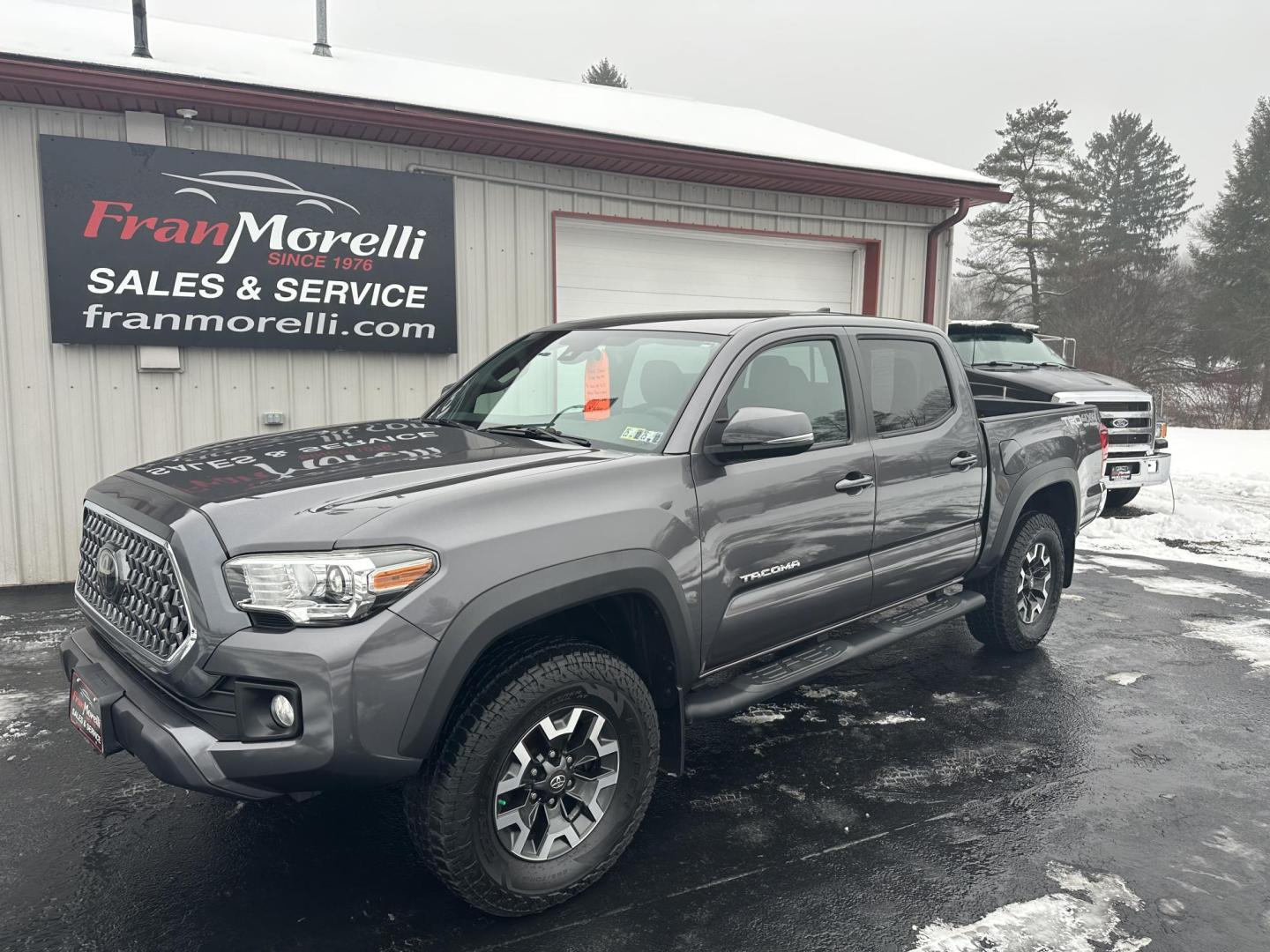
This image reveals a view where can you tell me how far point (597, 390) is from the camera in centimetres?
356

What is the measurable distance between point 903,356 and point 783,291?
5.67 meters

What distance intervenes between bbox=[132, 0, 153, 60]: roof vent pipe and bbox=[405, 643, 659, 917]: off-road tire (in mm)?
6886

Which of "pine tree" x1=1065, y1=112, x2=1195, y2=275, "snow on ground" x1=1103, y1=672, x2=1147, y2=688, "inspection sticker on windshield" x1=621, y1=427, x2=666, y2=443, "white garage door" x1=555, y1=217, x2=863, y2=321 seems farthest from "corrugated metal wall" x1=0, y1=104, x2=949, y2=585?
"pine tree" x1=1065, y1=112, x2=1195, y2=275

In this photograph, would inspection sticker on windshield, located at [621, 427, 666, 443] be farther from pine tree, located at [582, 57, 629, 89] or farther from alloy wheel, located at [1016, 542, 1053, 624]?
pine tree, located at [582, 57, 629, 89]

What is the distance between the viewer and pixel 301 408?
731cm

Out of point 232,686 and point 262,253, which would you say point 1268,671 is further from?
point 262,253

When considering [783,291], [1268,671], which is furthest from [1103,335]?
[1268,671]

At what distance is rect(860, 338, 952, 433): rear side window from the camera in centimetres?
405

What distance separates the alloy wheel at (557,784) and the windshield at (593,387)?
0.98 metres

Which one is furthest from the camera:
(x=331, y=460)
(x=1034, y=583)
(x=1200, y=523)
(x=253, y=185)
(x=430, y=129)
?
(x=1200, y=523)

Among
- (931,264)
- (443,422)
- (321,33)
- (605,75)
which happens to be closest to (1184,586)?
(931,264)

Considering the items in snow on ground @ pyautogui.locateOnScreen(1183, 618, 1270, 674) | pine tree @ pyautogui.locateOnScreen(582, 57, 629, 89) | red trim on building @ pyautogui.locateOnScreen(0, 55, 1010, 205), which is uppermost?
pine tree @ pyautogui.locateOnScreen(582, 57, 629, 89)

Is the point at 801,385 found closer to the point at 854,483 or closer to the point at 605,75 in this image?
the point at 854,483

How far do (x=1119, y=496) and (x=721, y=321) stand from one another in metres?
8.66
